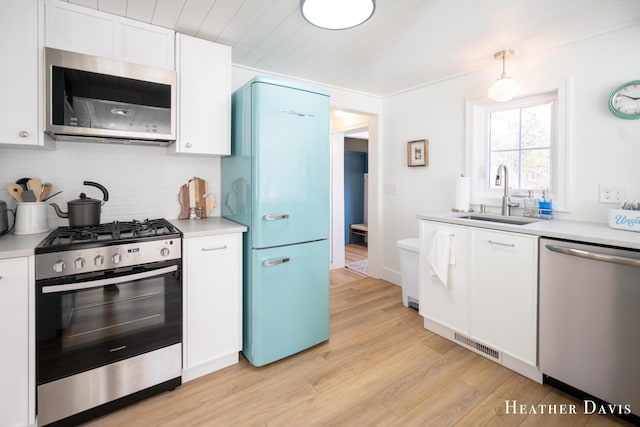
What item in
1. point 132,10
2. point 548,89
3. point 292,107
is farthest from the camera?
point 548,89

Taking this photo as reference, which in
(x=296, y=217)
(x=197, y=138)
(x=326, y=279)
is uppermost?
(x=197, y=138)

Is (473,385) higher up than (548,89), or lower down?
lower down

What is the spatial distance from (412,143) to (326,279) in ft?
6.35

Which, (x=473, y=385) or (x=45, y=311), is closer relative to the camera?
(x=45, y=311)

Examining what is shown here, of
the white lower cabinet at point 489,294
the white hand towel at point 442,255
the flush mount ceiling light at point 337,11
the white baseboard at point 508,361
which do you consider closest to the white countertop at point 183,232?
the flush mount ceiling light at point 337,11

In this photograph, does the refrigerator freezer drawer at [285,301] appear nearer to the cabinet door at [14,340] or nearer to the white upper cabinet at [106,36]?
the cabinet door at [14,340]

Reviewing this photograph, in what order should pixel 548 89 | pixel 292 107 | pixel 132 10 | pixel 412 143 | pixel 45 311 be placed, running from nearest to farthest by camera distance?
1. pixel 45 311
2. pixel 132 10
3. pixel 292 107
4. pixel 548 89
5. pixel 412 143

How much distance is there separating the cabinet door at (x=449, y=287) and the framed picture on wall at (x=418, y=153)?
1.02 m

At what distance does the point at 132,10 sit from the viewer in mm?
1864

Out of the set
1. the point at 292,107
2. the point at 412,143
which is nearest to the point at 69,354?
the point at 292,107

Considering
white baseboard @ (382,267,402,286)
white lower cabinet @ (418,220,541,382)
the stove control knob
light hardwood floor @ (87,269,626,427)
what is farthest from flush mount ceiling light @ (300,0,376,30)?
white baseboard @ (382,267,402,286)

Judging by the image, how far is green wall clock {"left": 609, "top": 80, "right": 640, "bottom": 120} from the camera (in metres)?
1.98

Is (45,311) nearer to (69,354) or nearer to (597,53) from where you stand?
(69,354)

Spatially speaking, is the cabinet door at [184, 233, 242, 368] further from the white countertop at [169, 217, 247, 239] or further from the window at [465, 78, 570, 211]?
the window at [465, 78, 570, 211]
